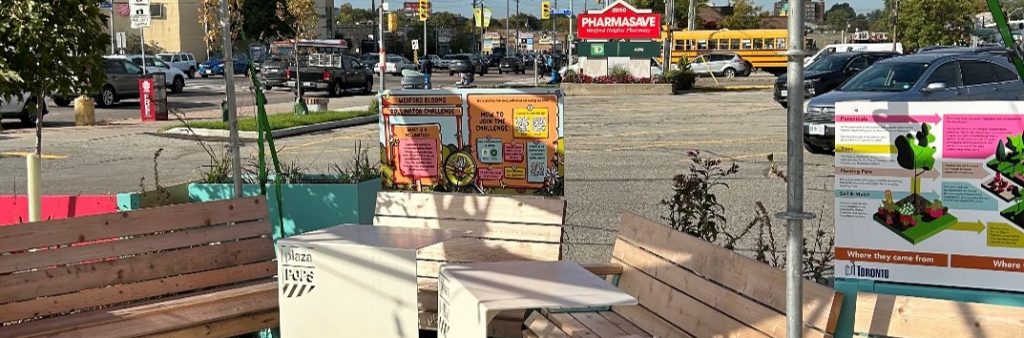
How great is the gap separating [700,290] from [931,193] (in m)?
1.06

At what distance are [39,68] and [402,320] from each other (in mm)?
3057

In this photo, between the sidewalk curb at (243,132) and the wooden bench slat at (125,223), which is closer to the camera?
Answer: the wooden bench slat at (125,223)

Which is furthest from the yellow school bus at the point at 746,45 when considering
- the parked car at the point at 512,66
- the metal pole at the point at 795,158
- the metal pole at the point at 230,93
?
the metal pole at the point at 795,158

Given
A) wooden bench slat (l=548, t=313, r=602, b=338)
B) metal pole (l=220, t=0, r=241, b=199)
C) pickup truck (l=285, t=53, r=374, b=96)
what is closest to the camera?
wooden bench slat (l=548, t=313, r=602, b=338)

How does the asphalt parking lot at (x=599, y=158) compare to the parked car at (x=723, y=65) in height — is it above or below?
below

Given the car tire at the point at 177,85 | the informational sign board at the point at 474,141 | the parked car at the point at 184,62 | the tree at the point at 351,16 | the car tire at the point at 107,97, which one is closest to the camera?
the informational sign board at the point at 474,141

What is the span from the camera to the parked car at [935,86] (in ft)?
48.1

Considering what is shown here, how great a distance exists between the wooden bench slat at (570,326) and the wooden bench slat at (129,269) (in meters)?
2.01

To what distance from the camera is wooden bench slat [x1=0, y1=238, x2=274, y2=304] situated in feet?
17.6

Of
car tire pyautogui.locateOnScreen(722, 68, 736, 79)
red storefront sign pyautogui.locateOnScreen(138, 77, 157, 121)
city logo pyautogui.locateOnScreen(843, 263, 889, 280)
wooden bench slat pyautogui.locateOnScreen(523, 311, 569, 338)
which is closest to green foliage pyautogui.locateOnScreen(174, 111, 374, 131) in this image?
red storefront sign pyautogui.locateOnScreen(138, 77, 157, 121)

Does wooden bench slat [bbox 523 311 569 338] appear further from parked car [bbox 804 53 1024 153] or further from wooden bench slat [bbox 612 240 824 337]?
parked car [bbox 804 53 1024 153]

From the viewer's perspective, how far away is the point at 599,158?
15.3 metres

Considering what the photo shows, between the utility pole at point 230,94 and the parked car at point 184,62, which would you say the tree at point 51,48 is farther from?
the parked car at point 184,62

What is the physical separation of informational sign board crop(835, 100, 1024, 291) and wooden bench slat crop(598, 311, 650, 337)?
97 centimetres
